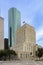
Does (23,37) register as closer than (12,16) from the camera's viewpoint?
Yes

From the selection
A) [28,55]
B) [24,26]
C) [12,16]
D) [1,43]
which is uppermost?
[12,16]

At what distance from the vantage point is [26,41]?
153 metres

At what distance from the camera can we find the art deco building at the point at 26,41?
143875 millimetres

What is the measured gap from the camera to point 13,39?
179m

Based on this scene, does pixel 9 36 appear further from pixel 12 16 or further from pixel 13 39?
pixel 12 16

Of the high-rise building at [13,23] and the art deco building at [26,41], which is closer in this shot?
the art deco building at [26,41]

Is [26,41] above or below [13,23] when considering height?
below

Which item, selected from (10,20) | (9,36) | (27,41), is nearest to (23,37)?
(27,41)

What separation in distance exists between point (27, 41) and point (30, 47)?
730 cm

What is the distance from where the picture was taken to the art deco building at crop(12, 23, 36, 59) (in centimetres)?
14388

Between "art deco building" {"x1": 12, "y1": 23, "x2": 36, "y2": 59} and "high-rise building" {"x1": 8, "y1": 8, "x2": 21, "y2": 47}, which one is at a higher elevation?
"high-rise building" {"x1": 8, "y1": 8, "x2": 21, "y2": 47}

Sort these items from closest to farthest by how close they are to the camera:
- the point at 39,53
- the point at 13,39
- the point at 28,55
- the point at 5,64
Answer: the point at 5,64, the point at 39,53, the point at 28,55, the point at 13,39

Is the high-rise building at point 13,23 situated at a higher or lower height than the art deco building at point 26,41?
higher

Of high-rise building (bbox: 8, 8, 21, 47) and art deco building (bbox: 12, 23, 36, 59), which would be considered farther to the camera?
high-rise building (bbox: 8, 8, 21, 47)
